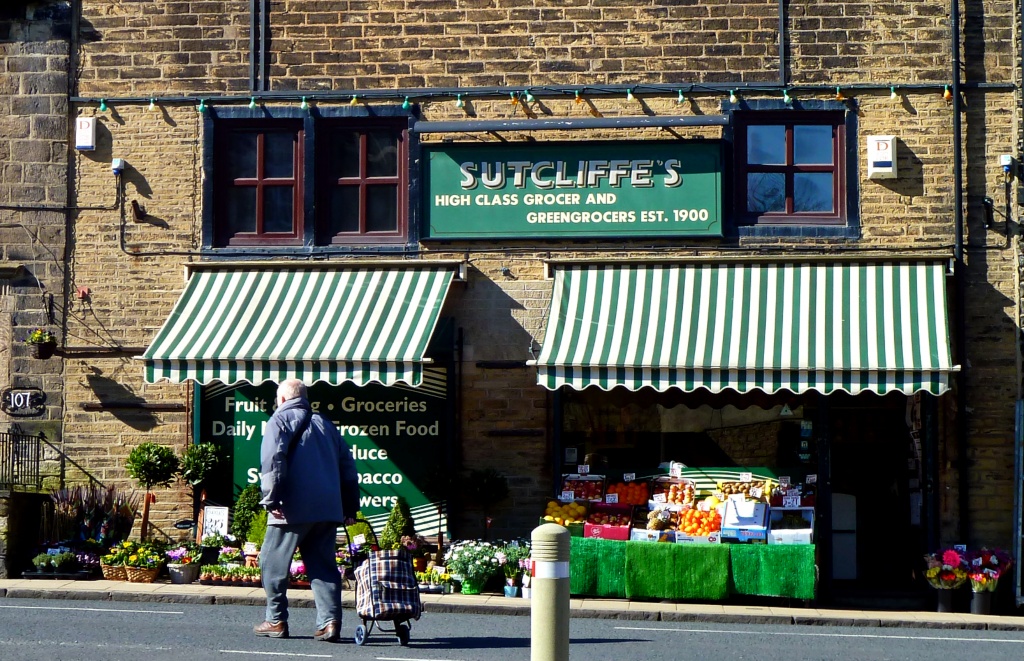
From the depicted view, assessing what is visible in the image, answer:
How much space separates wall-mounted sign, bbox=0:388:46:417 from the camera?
16234 millimetres

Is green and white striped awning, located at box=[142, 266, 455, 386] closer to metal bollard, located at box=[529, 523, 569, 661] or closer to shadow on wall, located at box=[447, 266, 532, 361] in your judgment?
shadow on wall, located at box=[447, 266, 532, 361]

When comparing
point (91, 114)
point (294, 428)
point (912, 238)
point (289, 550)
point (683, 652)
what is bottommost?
point (683, 652)

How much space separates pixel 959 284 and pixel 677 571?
181 inches

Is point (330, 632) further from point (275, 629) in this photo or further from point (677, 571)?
point (677, 571)

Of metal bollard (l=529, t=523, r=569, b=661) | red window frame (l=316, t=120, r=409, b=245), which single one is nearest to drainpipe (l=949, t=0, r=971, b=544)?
red window frame (l=316, t=120, r=409, b=245)

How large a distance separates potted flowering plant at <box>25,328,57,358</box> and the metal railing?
0.95 metres

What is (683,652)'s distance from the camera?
10461 millimetres

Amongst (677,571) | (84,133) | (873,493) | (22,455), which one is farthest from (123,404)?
(873,493)

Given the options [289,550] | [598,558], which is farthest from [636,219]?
[289,550]

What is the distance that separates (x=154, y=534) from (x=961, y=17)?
10.8 meters

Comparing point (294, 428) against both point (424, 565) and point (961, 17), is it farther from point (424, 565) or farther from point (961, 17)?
point (961, 17)

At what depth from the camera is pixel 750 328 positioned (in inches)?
574

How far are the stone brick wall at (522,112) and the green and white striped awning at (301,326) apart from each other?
2.40 feet

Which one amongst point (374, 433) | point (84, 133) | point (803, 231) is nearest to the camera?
point (803, 231)
